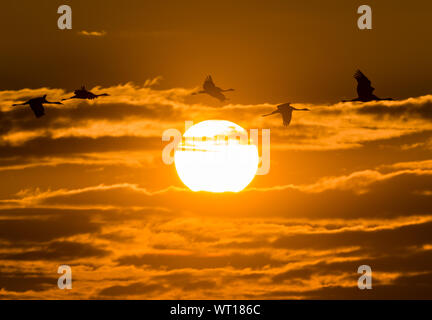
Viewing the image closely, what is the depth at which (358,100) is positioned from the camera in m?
48.5
